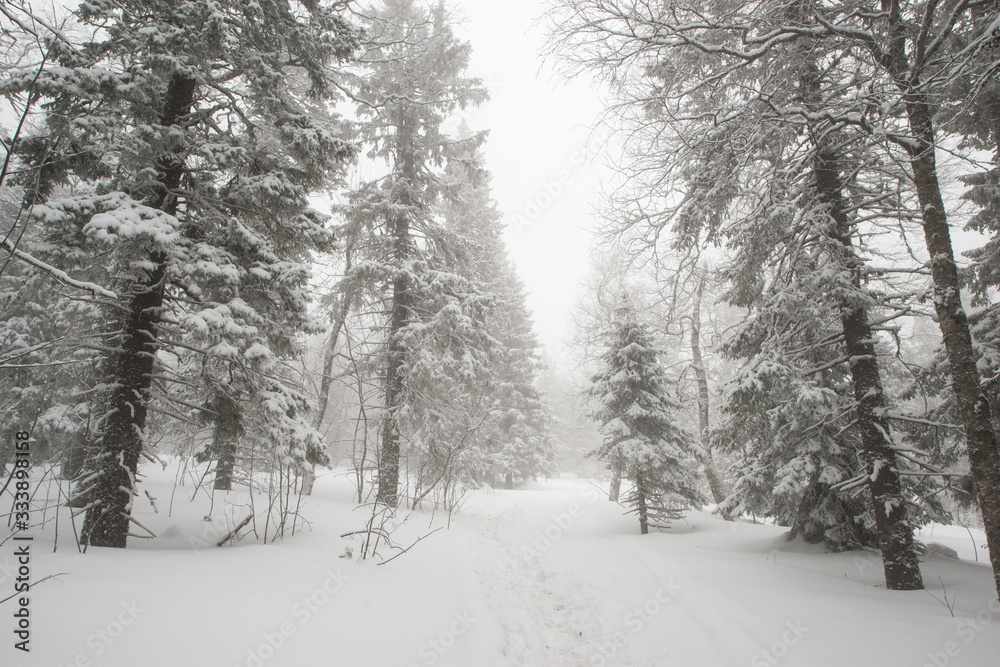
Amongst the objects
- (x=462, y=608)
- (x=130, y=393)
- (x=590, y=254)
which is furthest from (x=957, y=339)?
(x=130, y=393)

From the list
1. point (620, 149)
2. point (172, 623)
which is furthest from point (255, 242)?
point (620, 149)

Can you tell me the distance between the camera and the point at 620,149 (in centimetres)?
589

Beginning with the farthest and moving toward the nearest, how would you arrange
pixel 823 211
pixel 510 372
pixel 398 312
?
1. pixel 510 372
2. pixel 398 312
3. pixel 823 211

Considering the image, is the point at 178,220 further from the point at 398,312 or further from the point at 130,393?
the point at 398,312

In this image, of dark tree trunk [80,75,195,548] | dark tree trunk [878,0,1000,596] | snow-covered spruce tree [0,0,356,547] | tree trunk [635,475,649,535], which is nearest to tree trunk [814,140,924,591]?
dark tree trunk [878,0,1000,596]

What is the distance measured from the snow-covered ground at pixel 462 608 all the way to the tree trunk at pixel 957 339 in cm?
122

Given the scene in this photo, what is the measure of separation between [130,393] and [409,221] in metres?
8.80

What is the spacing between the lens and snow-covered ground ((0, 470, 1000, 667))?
2.91 metres

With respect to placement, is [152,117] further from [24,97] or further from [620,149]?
[620,149]

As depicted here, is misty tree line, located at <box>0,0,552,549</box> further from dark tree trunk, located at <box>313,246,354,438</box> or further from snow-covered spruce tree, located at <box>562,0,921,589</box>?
snow-covered spruce tree, located at <box>562,0,921,589</box>

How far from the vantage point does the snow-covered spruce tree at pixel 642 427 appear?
35.2 feet

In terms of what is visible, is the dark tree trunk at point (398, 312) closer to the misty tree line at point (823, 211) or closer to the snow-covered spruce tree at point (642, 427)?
the snow-covered spruce tree at point (642, 427)

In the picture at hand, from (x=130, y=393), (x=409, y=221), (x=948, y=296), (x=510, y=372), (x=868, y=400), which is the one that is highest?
(x=409, y=221)

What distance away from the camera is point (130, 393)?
530cm
